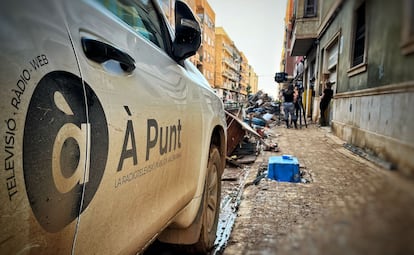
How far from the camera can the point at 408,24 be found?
13.7 inches

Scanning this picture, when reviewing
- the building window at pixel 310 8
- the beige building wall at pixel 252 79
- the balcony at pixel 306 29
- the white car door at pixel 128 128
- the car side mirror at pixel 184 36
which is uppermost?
the beige building wall at pixel 252 79

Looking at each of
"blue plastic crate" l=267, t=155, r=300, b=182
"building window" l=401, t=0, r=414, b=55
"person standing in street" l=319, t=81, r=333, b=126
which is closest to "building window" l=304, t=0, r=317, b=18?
"person standing in street" l=319, t=81, r=333, b=126

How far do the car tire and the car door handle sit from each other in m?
1.46

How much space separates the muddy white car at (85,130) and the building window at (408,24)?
2.73ft

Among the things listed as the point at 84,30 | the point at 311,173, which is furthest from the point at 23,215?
the point at 311,173

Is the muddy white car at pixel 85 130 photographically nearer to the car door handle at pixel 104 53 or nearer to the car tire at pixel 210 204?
the car door handle at pixel 104 53

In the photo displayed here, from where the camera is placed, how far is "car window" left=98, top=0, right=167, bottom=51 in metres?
1.50

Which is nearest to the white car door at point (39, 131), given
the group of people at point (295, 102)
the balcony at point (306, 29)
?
the group of people at point (295, 102)

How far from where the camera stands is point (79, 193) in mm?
912

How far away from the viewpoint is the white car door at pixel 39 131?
0.71 metres

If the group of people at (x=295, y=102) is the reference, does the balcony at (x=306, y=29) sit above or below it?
above

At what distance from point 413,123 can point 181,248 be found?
2.48 metres

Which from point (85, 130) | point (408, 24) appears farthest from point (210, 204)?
point (408, 24)

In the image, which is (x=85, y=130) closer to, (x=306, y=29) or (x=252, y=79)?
(x=306, y=29)
